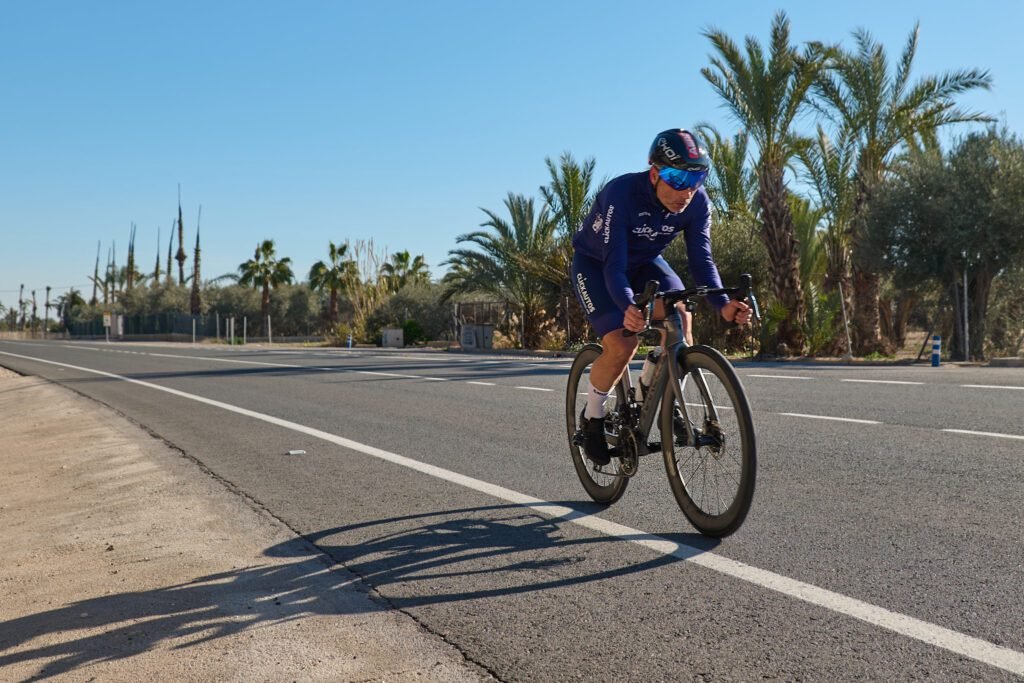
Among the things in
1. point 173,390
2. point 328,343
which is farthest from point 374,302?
point 173,390

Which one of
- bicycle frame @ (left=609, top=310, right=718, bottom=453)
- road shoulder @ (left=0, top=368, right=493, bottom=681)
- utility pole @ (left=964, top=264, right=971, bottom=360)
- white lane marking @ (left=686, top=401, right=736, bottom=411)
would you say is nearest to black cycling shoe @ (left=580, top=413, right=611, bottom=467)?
bicycle frame @ (left=609, top=310, right=718, bottom=453)

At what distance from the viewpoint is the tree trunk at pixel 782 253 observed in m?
21.8

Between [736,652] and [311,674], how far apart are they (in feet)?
4.27

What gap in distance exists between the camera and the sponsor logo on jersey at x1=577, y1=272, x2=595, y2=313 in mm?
4859

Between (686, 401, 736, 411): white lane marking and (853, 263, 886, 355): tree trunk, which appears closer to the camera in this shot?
(686, 401, 736, 411): white lane marking

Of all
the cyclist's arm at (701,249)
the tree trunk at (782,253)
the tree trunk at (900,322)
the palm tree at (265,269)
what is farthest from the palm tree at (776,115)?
the palm tree at (265,269)

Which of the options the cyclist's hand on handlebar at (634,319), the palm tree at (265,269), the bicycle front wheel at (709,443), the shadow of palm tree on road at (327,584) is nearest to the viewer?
the shadow of palm tree on road at (327,584)

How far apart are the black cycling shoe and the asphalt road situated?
0.91 feet

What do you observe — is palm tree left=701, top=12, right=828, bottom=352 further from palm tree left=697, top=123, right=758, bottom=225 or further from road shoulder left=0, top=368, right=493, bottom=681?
road shoulder left=0, top=368, right=493, bottom=681

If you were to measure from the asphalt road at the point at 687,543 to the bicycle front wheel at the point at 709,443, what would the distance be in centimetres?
16

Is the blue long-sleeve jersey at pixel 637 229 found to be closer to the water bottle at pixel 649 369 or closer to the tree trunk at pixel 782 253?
the water bottle at pixel 649 369

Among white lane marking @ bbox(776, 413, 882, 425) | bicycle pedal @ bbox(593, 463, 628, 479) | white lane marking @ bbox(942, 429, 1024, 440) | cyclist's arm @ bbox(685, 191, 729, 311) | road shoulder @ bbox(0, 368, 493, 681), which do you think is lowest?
road shoulder @ bbox(0, 368, 493, 681)

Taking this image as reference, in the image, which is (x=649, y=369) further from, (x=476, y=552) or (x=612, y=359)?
(x=476, y=552)

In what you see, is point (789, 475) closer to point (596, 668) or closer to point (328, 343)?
point (596, 668)
